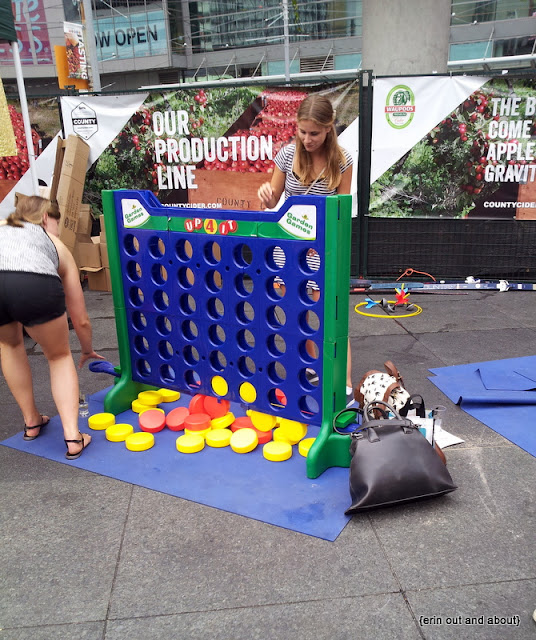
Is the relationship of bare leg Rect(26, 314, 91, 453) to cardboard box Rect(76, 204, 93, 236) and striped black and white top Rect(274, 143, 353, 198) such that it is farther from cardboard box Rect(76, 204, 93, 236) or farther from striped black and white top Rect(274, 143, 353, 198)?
cardboard box Rect(76, 204, 93, 236)

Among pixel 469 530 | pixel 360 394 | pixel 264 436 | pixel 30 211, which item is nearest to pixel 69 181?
pixel 30 211

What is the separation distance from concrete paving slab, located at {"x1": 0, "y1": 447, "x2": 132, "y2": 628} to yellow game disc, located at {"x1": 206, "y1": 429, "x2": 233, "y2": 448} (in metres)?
0.61

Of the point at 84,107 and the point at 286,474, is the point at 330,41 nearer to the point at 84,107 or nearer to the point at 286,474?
the point at 84,107

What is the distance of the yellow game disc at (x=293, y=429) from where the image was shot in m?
3.45

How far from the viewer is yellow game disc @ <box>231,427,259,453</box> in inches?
133

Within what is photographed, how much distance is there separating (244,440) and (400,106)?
16.8 ft

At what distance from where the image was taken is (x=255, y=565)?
2.41 m

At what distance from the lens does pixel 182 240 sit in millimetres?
3551

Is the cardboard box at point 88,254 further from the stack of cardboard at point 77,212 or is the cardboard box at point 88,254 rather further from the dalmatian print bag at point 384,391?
the dalmatian print bag at point 384,391

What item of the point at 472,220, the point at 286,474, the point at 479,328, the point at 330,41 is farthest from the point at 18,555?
the point at 330,41

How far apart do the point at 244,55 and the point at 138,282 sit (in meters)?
28.5

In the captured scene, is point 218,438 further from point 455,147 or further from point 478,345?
point 455,147

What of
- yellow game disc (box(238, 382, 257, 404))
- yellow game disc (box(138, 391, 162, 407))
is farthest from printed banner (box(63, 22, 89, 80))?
yellow game disc (box(238, 382, 257, 404))

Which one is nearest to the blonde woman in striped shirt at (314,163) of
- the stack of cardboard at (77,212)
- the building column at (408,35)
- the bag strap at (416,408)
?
the bag strap at (416,408)
